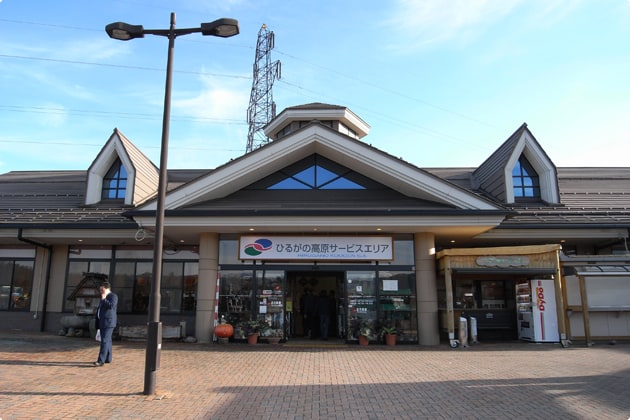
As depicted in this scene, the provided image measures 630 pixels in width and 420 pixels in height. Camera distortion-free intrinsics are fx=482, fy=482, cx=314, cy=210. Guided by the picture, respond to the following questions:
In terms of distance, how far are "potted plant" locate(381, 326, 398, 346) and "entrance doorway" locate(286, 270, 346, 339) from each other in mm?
1339

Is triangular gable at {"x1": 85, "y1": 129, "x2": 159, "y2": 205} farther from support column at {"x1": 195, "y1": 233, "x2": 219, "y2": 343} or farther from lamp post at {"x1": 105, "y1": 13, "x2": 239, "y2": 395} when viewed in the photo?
lamp post at {"x1": 105, "y1": 13, "x2": 239, "y2": 395}

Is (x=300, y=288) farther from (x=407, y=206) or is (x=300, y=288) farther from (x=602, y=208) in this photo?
(x=602, y=208)

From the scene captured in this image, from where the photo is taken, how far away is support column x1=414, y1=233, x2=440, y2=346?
14.2 metres

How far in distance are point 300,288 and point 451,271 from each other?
19.8 feet

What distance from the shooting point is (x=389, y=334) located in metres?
14.1

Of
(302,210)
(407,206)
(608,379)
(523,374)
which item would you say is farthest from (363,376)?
(407,206)

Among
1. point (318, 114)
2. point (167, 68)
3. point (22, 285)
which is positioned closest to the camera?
point (167, 68)

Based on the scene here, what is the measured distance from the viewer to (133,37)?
8695 mm

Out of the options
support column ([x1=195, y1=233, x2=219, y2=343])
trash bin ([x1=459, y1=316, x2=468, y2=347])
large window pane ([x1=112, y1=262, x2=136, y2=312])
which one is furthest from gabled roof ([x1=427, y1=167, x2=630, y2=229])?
large window pane ([x1=112, y1=262, x2=136, y2=312])

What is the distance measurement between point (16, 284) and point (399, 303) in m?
13.7

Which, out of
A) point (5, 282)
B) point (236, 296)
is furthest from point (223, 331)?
point (5, 282)

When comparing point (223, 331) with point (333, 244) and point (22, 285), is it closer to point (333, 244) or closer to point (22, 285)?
point (333, 244)

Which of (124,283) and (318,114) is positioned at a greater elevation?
(318,114)

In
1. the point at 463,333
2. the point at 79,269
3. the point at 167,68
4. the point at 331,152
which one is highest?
the point at 331,152
